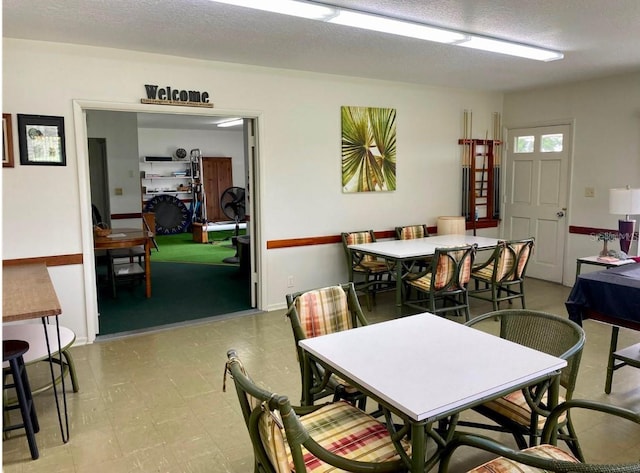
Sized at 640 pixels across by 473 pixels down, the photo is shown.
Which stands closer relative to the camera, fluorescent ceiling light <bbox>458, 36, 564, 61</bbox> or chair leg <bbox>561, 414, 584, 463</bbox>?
chair leg <bbox>561, 414, 584, 463</bbox>

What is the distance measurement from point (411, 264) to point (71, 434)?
333cm

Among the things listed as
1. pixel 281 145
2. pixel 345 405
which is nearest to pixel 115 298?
pixel 281 145

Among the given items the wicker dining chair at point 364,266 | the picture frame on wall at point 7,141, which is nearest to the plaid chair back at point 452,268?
the wicker dining chair at point 364,266

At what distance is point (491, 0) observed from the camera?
120 inches

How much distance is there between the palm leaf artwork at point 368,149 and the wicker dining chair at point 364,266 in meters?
0.57

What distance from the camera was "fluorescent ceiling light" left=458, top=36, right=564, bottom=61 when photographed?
12.7 ft

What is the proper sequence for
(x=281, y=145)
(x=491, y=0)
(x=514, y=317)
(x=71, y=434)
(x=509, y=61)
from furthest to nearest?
(x=281, y=145), (x=509, y=61), (x=491, y=0), (x=71, y=434), (x=514, y=317)

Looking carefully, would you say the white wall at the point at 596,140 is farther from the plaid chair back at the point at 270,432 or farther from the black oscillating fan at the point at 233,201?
the black oscillating fan at the point at 233,201

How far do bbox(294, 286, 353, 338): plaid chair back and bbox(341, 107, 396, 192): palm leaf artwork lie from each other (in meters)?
3.09

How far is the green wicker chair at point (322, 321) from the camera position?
7.55ft

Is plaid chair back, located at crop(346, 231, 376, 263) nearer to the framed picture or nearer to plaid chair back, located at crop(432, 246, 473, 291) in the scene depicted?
plaid chair back, located at crop(432, 246, 473, 291)

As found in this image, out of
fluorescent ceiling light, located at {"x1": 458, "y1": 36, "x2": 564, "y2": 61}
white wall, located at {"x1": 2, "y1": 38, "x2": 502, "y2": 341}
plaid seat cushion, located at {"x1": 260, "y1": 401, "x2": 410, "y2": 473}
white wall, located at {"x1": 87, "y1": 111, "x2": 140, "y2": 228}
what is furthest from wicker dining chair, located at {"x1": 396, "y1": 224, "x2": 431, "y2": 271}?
white wall, located at {"x1": 87, "y1": 111, "x2": 140, "y2": 228}

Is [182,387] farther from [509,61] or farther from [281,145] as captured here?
[509,61]

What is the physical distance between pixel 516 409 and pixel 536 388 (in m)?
0.17
